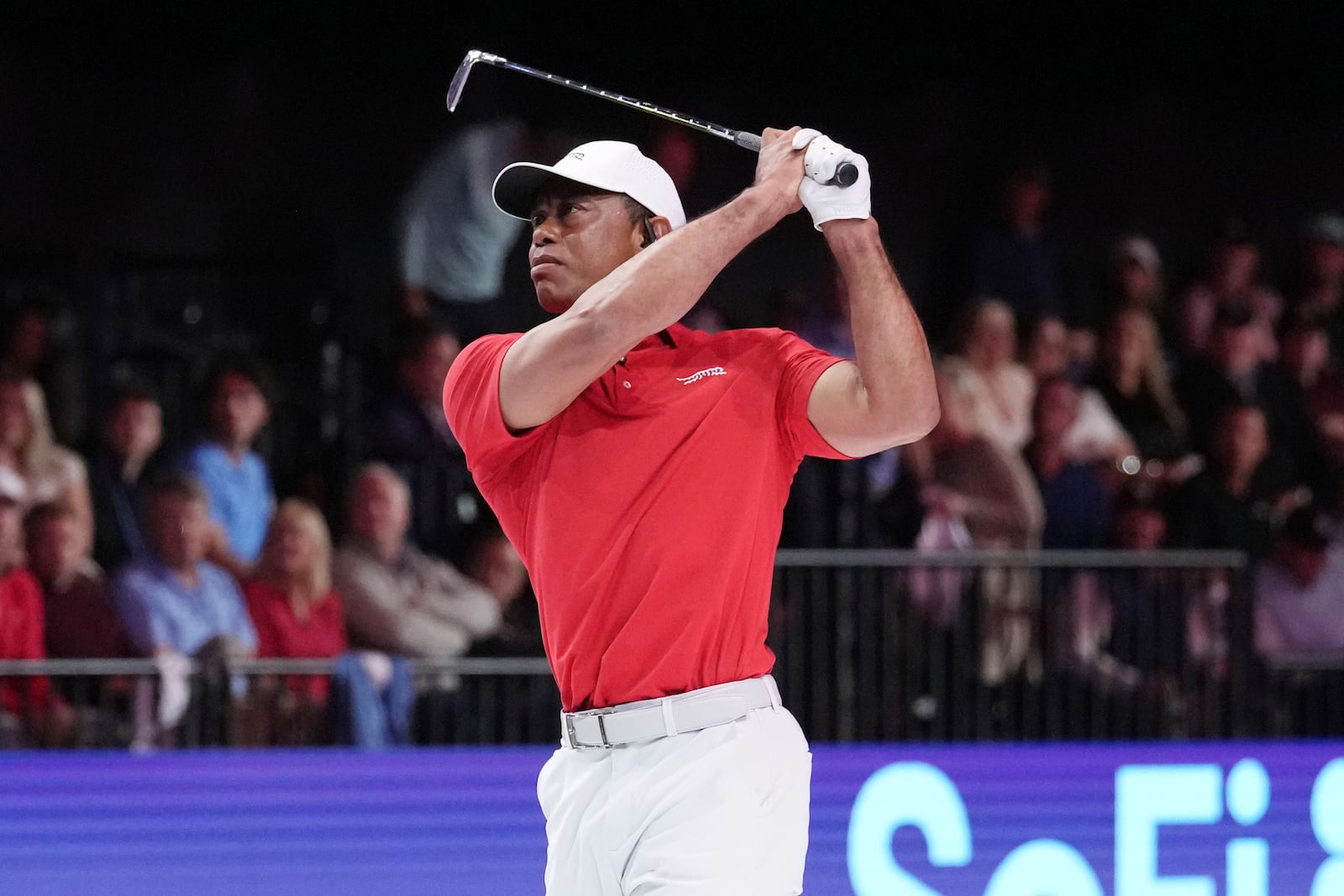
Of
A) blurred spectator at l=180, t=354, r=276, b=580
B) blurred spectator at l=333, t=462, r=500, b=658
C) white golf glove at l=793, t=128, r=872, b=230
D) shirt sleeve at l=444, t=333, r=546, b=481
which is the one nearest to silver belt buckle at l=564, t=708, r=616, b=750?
shirt sleeve at l=444, t=333, r=546, b=481

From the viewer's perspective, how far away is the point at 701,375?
2.69m

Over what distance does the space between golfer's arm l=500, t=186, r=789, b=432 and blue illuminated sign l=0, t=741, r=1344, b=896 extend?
7.92 ft

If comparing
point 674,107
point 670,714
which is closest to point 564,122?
point 674,107

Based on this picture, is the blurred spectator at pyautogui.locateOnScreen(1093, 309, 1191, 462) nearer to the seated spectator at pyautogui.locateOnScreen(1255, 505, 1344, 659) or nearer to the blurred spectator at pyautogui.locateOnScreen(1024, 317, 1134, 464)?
the blurred spectator at pyautogui.locateOnScreen(1024, 317, 1134, 464)

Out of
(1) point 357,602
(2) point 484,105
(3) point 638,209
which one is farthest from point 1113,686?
(3) point 638,209

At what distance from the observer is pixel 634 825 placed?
8.39 ft

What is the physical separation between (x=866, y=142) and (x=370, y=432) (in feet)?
9.86

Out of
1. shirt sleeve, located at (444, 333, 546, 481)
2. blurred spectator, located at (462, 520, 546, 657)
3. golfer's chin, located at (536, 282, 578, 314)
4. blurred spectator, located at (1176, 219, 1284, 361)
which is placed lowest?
blurred spectator, located at (462, 520, 546, 657)

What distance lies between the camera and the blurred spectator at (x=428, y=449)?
6812 mm

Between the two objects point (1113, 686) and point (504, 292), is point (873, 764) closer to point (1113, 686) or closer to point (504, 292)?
point (1113, 686)

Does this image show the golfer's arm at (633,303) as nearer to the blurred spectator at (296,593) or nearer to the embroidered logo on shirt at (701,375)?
the embroidered logo on shirt at (701,375)

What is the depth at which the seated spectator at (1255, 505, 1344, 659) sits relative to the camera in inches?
280

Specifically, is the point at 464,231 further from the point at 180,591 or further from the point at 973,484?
the point at 973,484

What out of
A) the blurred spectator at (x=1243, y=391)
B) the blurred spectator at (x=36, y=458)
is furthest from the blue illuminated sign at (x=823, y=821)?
the blurred spectator at (x=1243, y=391)
